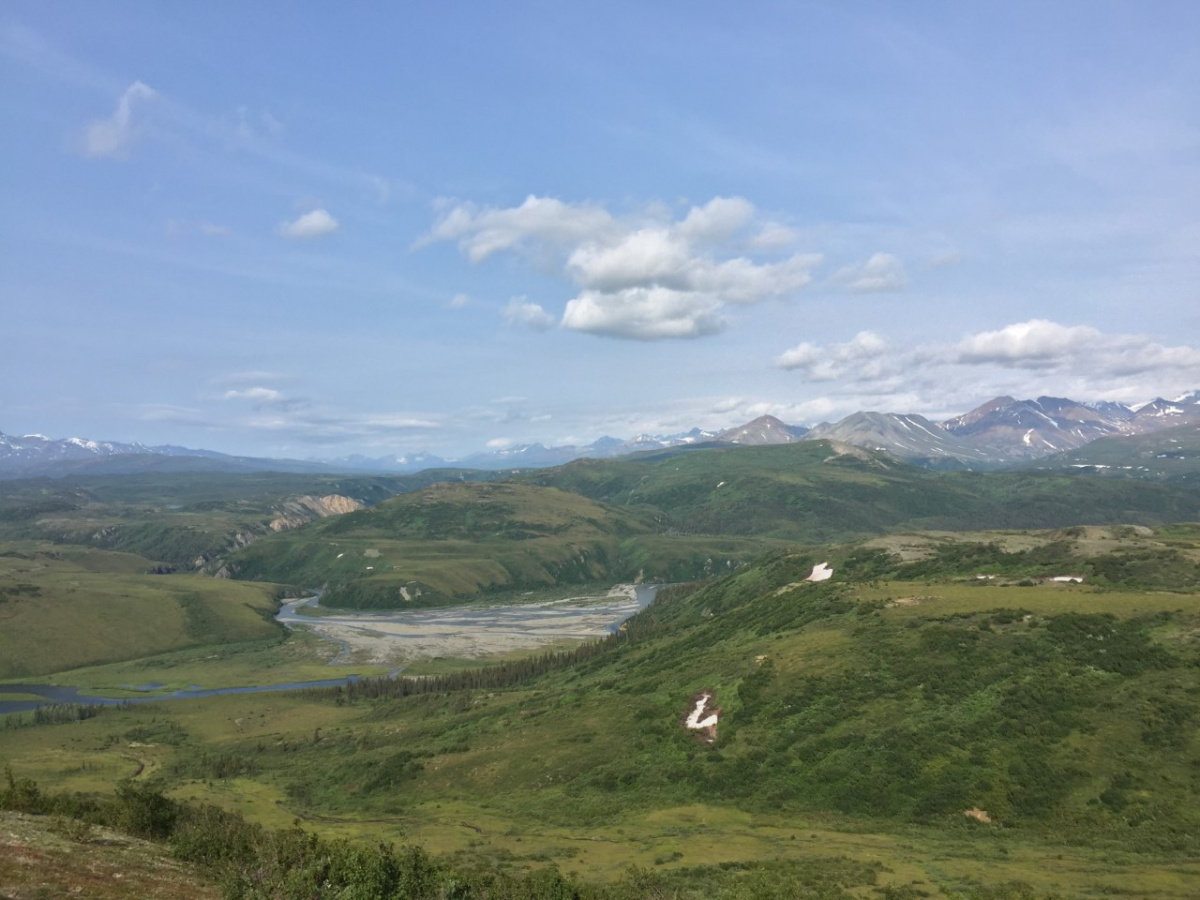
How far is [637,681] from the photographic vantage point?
135 m

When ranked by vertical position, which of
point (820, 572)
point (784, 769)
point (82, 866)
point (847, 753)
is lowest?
point (784, 769)

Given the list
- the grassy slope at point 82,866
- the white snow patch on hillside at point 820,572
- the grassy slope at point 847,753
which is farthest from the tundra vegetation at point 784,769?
the white snow patch on hillside at point 820,572

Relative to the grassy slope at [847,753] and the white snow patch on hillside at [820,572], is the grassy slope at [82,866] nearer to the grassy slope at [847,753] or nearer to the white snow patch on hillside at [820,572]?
the grassy slope at [847,753]

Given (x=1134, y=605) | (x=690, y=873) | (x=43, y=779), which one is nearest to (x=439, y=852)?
(x=690, y=873)

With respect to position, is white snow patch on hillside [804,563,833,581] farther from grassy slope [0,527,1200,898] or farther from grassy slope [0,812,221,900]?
grassy slope [0,812,221,900]

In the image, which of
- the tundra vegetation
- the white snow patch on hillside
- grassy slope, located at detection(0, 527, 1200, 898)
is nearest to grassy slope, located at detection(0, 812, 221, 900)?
the tundra vegetation

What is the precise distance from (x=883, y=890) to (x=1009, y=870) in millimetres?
11869

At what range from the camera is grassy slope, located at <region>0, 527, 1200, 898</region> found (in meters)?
64.9

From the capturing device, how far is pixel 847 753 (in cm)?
8350

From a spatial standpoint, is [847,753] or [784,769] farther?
[784,769]

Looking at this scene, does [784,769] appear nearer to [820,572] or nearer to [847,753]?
[847,753]

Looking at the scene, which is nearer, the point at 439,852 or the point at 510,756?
the point at 439,852

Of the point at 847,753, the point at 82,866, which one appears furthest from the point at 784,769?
the point at 82,866

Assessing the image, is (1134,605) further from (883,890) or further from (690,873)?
(690,873)
